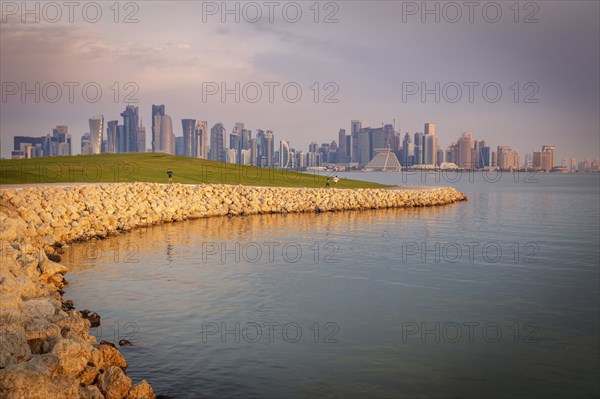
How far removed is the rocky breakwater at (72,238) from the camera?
1005cm

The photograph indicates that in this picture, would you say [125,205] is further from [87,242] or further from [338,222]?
[338,222]

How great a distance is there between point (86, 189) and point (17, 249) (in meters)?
20.7

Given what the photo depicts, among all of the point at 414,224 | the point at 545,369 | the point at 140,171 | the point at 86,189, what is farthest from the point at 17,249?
the point at 140,171

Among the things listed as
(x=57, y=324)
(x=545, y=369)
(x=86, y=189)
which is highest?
(x=86, y=189)

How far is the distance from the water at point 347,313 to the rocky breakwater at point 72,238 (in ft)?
4.31

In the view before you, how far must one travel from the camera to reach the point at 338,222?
4228 centimetres

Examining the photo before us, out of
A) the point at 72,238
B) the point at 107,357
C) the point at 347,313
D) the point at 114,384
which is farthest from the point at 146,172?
the point at 114,384

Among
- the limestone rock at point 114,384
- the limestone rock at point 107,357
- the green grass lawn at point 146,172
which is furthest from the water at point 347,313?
the green grass lawn at point 146,172

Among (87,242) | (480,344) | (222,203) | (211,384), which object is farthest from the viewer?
(222,203)

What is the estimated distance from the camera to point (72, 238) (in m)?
30.8

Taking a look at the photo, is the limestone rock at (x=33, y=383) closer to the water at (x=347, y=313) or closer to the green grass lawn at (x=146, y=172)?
the water at (x=347, y=313)

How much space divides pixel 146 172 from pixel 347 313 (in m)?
50.5

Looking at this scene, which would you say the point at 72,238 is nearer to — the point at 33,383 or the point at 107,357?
the point at 107,357

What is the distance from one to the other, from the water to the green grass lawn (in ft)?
87.4
